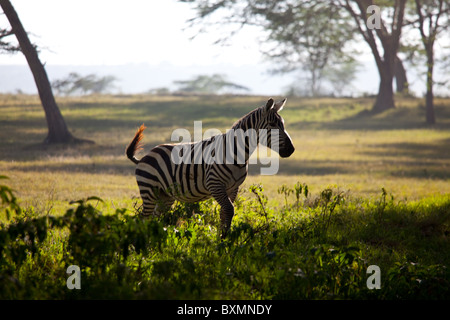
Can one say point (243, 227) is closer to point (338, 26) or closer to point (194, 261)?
point (194, 261)

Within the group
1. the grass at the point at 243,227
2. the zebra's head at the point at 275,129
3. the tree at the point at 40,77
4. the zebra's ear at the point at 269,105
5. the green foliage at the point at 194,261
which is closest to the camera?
the green foliage at the point at 194,261

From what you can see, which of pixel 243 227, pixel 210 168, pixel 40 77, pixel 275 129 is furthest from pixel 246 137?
pixel 40 77

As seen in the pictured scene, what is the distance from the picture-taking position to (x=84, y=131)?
25.9m

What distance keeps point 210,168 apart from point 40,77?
55.7 ft

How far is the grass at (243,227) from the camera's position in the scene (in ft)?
15.4

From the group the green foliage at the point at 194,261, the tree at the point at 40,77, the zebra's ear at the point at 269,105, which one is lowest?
the green foliage at the point at 194,261

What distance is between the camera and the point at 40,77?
21172 mm

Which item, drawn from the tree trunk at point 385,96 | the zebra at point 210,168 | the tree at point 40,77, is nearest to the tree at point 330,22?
the tree trunk at point 385,96

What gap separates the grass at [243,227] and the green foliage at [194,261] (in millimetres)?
19

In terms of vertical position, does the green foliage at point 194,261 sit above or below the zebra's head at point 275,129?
below

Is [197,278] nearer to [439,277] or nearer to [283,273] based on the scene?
[283,273]

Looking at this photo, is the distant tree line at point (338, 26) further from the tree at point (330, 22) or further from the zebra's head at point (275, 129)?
the zebra's head at point (275, 129)

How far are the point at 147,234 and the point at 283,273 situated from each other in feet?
4.79
